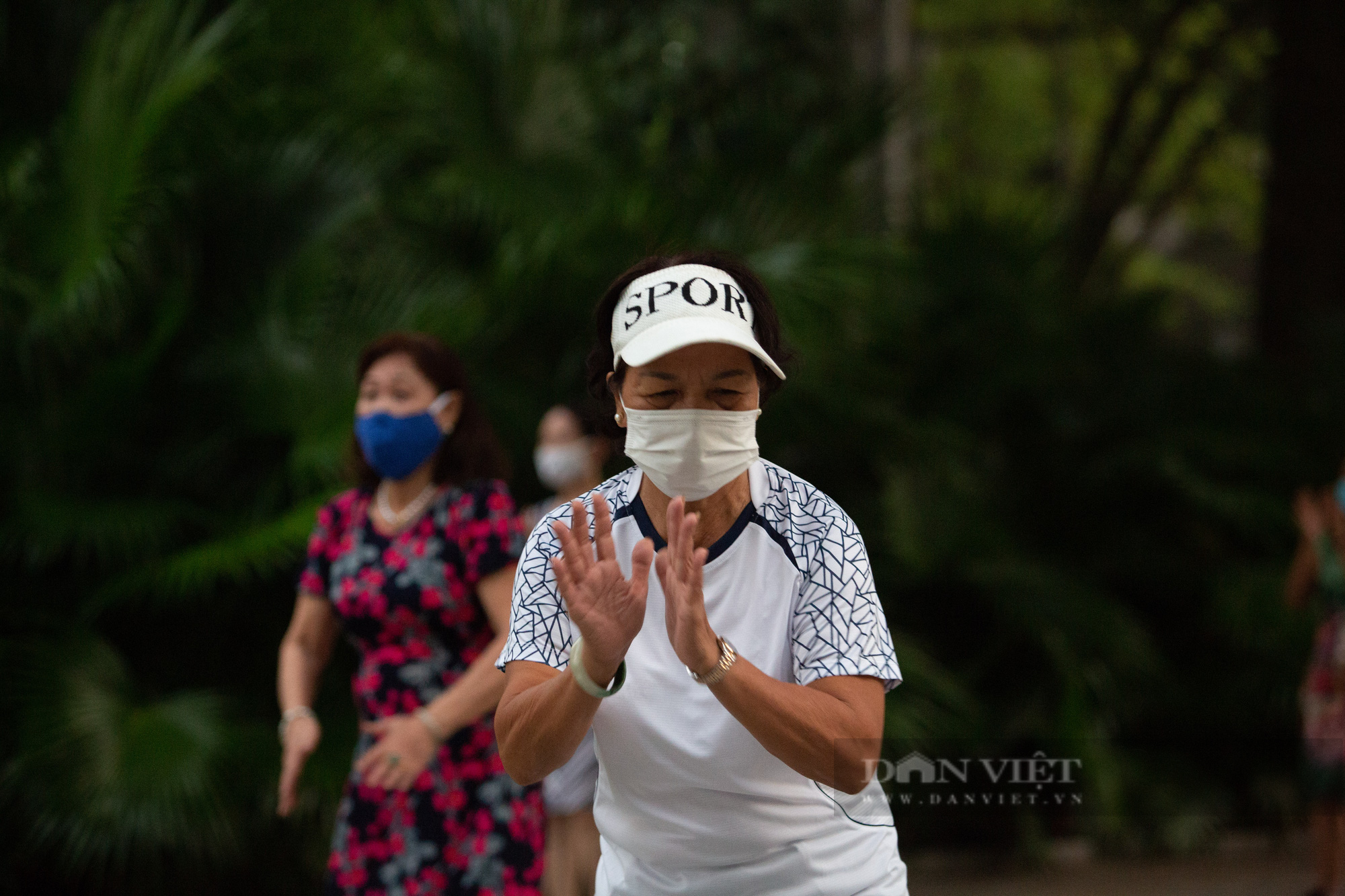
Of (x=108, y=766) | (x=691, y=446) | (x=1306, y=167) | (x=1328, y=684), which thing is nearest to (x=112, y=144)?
(x=108, y=766)

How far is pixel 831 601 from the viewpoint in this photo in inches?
81.7

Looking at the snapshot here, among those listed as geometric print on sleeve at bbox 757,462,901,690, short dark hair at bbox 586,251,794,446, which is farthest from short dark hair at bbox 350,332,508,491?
geometric print on sleeve at bbox 757,462,901,690

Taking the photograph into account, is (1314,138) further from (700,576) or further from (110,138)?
(700,576)

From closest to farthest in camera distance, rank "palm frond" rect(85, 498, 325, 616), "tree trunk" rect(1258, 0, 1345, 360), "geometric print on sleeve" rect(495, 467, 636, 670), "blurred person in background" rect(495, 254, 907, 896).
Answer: "blurred person in background" rect(495, 254, 907, 896)
"geometric print on sleeve" rect(495, 467, 636, 670)
"palm frond" rect(85, 498, 325, 616)
"tree trunk" rect(1258, 0, 1345, 360)

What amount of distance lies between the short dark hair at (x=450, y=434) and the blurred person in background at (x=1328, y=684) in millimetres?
3631

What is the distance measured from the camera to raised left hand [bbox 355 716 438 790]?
126 inches

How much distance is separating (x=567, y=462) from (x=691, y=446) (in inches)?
122

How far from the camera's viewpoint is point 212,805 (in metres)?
4.99

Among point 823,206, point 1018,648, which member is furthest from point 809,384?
point 1018,648

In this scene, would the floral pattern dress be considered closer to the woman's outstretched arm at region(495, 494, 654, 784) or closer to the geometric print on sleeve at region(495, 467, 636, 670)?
the geometric print on sleeve at region(495, 467, 636, 670)

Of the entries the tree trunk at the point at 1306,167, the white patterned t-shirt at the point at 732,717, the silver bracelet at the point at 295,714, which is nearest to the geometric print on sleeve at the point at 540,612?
the white patterned t-shirt at the point at 732,717

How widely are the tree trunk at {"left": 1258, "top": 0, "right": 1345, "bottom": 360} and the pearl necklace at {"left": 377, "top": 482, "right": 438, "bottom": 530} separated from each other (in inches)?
275

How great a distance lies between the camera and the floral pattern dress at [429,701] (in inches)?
135

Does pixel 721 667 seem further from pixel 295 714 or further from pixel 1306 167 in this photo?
pixel 1306 167
